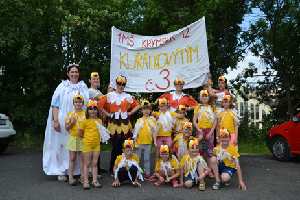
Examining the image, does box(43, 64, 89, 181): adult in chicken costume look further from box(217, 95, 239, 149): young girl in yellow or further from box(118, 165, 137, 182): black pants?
box(217, 95, 239, 149): young girl in yellow

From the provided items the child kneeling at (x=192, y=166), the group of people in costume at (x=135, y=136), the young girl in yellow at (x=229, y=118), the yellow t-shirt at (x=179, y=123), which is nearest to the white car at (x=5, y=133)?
the group of people in costume at (x=135, y=136)

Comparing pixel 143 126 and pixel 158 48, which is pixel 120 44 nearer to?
pixel 158 48

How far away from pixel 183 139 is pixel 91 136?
5.30 feet

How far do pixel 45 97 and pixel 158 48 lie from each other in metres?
6.29

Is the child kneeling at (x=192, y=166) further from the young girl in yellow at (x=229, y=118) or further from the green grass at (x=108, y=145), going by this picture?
the green grass at (x=108, y=145)

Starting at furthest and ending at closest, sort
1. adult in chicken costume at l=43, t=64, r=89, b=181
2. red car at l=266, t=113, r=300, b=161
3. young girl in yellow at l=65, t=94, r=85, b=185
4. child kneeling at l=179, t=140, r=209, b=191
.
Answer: red car at l=266, t=113, r=300, b=161 < adult in chicken costume at l=43, t=64, r=89, b=181 < young girl in yellow at l=65, t=94, r=85, b=185 < child kneeling at l=179, t=140, r=209, b=191

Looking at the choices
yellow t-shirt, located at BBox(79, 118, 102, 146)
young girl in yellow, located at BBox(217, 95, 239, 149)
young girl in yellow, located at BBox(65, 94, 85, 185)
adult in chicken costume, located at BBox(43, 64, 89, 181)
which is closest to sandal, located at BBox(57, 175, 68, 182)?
adult in chicken costume, located at BBox(43, 64, 89, 181)

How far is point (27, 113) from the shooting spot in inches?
483

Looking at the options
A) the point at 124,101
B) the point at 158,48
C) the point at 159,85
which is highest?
the point at 158,48

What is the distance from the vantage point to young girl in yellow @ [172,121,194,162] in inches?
222

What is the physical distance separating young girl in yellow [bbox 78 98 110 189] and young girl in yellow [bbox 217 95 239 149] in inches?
83.0

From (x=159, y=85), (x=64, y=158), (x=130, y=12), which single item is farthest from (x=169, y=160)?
(x=130, y=12)

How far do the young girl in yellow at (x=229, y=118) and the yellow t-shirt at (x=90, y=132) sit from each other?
2255mm

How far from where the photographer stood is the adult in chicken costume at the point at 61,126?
18.9 feet
